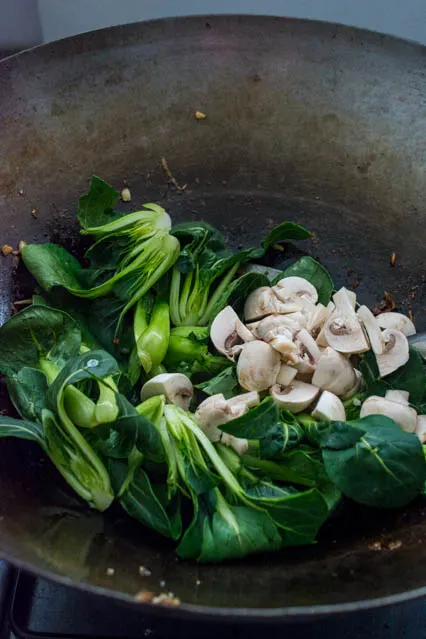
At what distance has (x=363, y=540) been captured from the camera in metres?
1.00

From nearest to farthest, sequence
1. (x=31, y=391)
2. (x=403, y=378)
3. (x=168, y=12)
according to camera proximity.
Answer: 1. (x=31, y=391)
2. (x=403, y=378)
3. (x=168, y=12)

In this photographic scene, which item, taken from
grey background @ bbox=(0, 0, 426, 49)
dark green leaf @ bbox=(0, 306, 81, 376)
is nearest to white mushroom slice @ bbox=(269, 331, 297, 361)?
dark green leaf @ bbox=(0, 306, 81, 376)

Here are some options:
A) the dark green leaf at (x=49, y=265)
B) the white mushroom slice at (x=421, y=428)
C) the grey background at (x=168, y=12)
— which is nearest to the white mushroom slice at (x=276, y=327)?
the white mushroom slice at (x=421, y=428)

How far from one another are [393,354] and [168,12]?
1.23 metres

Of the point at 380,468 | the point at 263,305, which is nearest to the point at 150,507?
the point at 380,468

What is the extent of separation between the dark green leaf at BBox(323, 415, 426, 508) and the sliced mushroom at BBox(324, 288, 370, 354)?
0.78 ft

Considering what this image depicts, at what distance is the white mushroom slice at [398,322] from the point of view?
129 cm

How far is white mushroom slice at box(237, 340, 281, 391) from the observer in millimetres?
1138

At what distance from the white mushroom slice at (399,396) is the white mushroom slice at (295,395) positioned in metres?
0.12

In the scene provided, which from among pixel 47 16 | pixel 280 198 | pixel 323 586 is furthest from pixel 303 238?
pixel 47 16

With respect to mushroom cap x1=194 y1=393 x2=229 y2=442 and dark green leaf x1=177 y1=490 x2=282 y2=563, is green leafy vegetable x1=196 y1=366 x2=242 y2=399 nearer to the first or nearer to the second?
mushroom cap x1=194 y1=393 x2=229 y2=442

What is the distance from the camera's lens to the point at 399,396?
1147 millimetres

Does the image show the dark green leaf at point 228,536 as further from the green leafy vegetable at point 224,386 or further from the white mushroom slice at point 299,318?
the white mushroom slice at point 299,318

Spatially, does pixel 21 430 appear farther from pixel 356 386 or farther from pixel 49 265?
pixel 356 386
